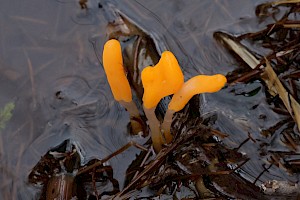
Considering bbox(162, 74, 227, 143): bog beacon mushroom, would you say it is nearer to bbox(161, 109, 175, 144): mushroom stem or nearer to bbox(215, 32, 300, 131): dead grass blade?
bbox(161, 109, 175, 144): mushroom stem

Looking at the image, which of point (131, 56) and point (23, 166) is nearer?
point (23, 166)

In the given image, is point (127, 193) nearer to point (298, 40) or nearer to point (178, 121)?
point (178, 121)

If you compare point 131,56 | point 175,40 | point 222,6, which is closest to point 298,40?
point 222,6

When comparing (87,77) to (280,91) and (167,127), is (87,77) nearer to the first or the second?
(167,127)

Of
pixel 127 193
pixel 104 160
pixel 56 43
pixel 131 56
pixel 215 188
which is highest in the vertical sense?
pixel 56 43

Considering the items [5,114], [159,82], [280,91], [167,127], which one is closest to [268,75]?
[280,91]

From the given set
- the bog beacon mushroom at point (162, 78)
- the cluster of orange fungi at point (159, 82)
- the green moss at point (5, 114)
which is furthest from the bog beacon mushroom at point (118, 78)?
the green moss at point (5, 114)

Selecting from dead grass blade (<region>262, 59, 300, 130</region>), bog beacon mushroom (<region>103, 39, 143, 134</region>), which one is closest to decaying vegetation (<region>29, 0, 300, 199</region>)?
dead grass blade (<region>262, 59, 300, 130</region>)
